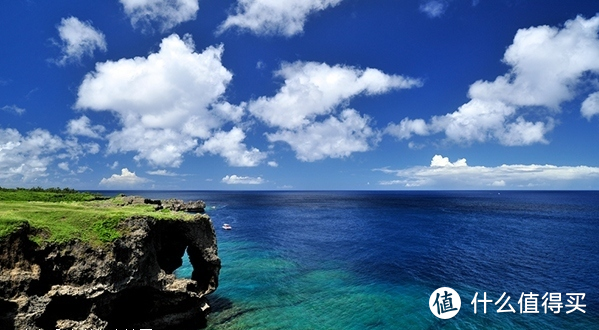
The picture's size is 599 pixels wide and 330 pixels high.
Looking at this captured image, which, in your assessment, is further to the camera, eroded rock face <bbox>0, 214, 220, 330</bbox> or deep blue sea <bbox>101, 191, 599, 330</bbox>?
deep blue sea <bbox>101, 191, 599, 330</bbox>

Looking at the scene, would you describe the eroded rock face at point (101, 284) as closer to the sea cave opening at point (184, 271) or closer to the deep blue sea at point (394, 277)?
the deep blue sea at point (394, 277)

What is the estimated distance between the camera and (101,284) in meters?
23.2

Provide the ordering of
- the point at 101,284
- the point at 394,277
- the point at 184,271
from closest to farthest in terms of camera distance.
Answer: the point at 101,284 < the point at 394,277 < the point at 184,271

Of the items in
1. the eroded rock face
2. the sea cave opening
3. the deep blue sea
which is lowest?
the deep blue sea

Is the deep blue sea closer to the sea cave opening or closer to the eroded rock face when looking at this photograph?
the sea cave opening

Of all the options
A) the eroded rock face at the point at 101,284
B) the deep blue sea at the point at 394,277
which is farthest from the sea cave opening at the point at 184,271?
the eroded rock face at the point at 101,284

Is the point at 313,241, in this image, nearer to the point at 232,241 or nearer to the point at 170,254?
the point at 232,241

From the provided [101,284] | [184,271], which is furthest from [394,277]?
[101,284]

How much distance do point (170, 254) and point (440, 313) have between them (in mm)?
28414

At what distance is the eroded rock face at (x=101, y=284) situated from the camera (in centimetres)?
2081

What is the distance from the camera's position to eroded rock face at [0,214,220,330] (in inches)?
819

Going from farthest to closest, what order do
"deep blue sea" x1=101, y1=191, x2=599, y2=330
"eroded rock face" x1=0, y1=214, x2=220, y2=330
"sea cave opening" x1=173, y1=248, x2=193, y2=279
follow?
"sea cave opening" x1=173, y1=248, x2=193, y2=279
"deep blue sea" x1=101, y1=191, x2=599, y2=330
"eroded rock face" x1=0, y1=214, x2=220, y2=330

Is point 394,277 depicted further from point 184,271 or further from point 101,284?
point 101,284

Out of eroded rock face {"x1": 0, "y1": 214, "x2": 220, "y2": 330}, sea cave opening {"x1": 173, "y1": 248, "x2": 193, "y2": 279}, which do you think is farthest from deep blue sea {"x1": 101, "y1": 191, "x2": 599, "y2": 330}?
eroded rock face {"x1": 0, "y1": 214, "x2": 220, "y2": 330}
